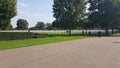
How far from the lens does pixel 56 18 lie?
83312 millimetres

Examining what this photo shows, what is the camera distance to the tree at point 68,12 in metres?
79.4

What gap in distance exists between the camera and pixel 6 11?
57.9m

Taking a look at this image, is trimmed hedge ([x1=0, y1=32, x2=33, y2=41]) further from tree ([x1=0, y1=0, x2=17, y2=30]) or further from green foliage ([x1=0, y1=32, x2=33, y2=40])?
tree ([x1=0, y1=0, x2=17, y2=30])

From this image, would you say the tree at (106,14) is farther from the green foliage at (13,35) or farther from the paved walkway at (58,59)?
the paved walkway at (58,59)

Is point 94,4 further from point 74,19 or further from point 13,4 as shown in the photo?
point 13,4

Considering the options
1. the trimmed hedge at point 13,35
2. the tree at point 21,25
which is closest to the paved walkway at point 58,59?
the trimmed hedge at point 13,35

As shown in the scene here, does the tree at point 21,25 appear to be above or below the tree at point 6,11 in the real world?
below

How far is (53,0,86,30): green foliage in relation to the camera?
79.4 m

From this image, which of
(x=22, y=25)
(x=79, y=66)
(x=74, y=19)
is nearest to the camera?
(x=79, y=66)

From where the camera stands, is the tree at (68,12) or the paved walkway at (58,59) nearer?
the paved walkway at (58,59)

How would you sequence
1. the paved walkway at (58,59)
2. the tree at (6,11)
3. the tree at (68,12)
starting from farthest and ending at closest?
the tree at (68,12)
the tree at (6,11)
the paved walkway at (58,59)

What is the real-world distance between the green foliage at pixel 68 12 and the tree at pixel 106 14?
4626 mm

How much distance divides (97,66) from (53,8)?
71.7 m

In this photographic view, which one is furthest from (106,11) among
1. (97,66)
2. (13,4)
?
(97,66)
